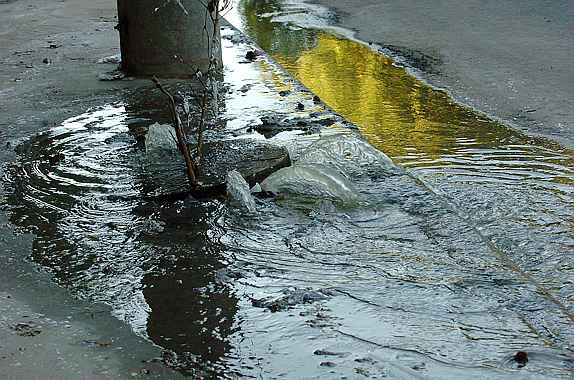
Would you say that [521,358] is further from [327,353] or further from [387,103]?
[387,103]

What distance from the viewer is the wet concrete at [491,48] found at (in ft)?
20.1

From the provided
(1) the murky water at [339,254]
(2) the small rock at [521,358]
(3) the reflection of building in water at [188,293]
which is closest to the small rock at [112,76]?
(1) the murky water at [339,254]

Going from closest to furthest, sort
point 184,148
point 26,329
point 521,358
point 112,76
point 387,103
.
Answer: point 521,358
point 26,329
point 184,148
point 387,103
point 112,76

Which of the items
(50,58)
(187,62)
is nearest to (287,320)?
(187,62)

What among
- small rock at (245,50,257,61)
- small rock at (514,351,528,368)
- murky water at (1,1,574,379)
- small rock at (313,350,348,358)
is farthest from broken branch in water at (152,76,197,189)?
small rock at (245,50,257,61)

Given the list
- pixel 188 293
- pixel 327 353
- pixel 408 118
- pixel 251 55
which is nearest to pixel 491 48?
pixel 251 55

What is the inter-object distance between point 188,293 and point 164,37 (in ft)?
14.6

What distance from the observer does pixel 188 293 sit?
126 inches

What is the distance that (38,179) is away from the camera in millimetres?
4547

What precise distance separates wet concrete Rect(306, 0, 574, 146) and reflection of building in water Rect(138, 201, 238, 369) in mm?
2480

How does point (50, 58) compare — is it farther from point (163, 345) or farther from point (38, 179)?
point (163, 345)

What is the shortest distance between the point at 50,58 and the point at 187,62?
5.88 ft

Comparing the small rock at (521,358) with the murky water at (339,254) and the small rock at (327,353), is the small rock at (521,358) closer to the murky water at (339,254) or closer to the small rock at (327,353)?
the murky water at (339,254)

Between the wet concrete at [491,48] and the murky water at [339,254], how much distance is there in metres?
0.60
